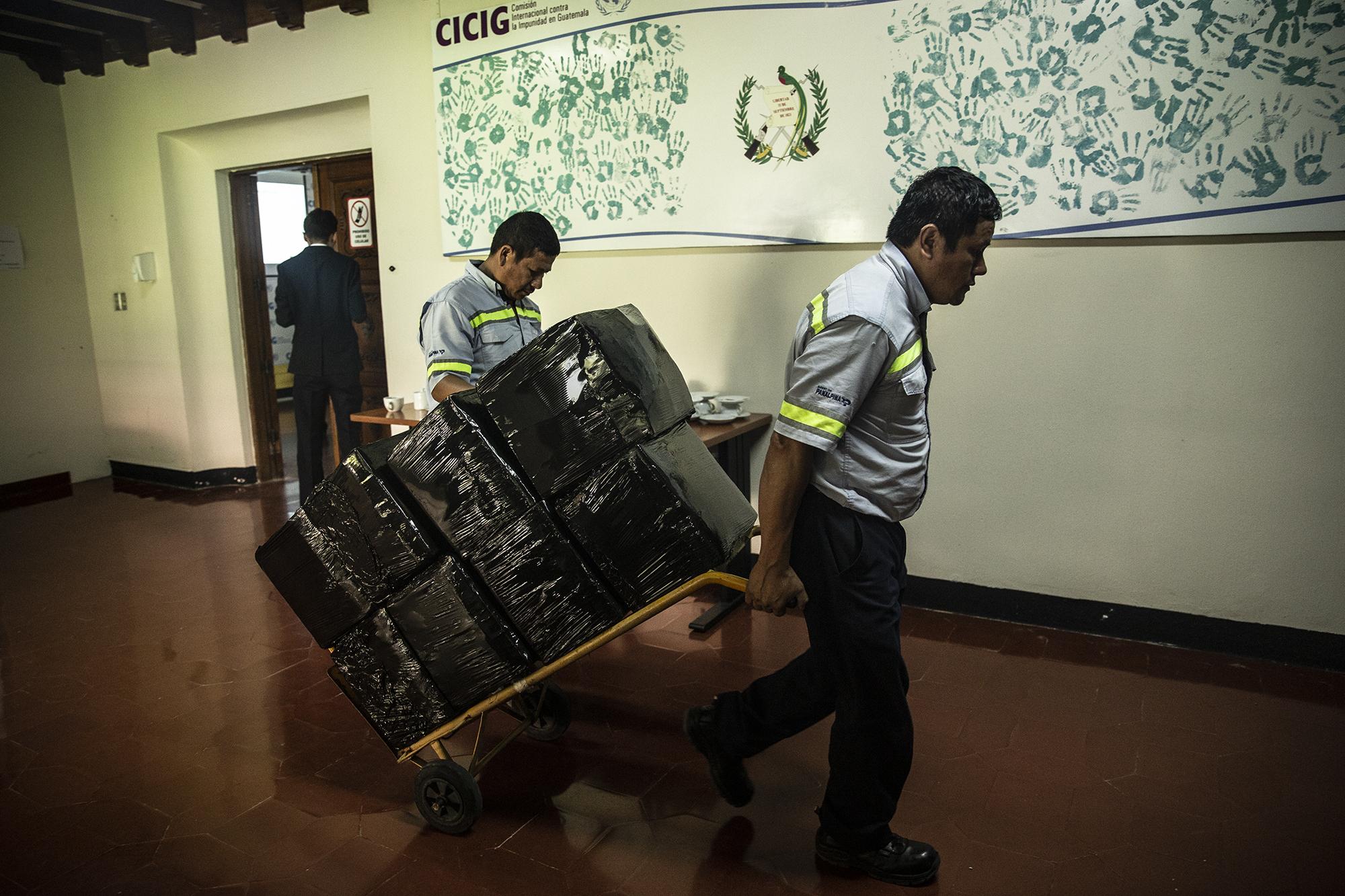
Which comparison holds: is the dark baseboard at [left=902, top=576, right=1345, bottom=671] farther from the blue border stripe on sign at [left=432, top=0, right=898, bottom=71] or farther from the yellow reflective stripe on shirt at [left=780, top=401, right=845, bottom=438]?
the blue border stripe on sign at [left=432, top=0, right=898, bottom=71]

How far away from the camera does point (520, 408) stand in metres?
2.00

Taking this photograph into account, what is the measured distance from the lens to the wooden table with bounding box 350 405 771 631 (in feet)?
11.9

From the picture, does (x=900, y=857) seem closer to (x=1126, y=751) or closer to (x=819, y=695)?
(x=819, y=695)

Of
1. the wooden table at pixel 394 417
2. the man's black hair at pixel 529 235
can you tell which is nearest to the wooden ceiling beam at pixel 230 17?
the wooden table at pixel 394 417

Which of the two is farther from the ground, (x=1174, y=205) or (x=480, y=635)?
(x=1174, y=205)

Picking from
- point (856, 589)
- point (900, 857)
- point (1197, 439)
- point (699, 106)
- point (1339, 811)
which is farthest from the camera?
point (699, 106)

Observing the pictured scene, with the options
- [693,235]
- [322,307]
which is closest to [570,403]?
[693,235]

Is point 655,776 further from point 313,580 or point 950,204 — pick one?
point 950,204

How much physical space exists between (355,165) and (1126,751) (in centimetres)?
510

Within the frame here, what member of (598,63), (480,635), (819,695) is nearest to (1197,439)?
(819,695)

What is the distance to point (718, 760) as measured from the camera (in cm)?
236

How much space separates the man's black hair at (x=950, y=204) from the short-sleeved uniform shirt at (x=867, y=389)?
0.09m

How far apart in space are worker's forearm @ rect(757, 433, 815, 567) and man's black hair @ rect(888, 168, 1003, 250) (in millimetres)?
535

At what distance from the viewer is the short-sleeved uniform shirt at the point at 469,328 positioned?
10.2 ft
